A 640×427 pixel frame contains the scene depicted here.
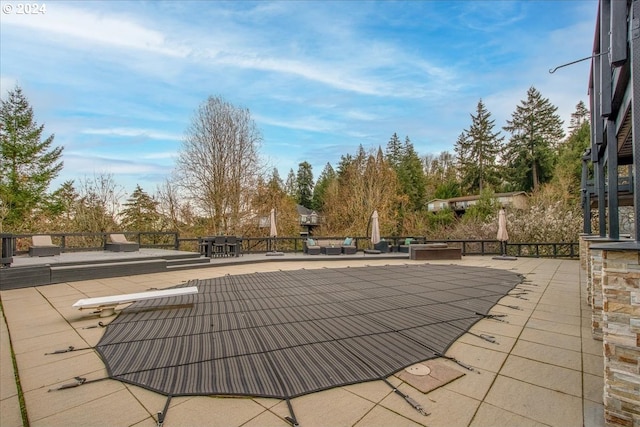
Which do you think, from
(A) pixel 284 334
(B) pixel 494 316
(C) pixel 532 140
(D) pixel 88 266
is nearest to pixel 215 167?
(D) pixel 88 266

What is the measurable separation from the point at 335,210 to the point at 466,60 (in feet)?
39.2

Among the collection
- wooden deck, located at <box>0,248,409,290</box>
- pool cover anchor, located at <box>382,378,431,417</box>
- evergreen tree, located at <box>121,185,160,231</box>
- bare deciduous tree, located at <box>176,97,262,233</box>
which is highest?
bare deciduous tree, located at <box>176,97,262,233</box>

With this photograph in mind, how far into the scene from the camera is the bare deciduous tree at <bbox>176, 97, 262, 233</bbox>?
1465cm

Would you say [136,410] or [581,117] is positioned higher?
[581,117]

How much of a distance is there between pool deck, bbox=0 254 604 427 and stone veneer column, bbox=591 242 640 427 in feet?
0.64

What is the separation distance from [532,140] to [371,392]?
3406 centimetres

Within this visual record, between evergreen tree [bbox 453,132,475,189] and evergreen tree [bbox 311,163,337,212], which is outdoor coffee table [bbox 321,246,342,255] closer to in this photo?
evergreen tree [bbox 311,163,337,212]

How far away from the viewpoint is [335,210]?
21.1 metres

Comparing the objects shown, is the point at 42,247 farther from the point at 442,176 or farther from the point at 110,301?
the point at 442,176

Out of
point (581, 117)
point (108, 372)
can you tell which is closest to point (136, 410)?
point (108, 372)

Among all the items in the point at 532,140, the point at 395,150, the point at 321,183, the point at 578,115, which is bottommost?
the point at 321,183

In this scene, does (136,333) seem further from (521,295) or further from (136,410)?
(521,295)

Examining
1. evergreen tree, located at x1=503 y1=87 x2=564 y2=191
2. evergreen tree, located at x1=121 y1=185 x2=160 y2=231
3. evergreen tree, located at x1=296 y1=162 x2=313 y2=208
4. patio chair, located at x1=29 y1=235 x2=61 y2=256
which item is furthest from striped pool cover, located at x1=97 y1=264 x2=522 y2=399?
evergreen tree, located at x1=296 y1=162 x2=313 y2=208

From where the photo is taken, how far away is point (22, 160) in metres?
15.5
